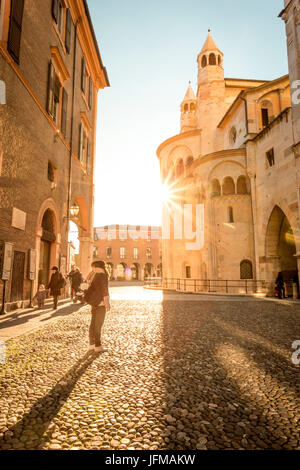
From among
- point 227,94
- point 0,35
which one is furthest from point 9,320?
point 227,94

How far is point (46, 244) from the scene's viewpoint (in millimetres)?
12852

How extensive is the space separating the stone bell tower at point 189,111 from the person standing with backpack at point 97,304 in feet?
133

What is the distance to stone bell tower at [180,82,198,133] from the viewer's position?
4209cm

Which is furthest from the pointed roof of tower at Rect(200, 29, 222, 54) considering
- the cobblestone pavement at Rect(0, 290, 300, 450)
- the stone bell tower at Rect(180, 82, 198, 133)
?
the cobblestone pavement at Rect(0, 290, 300, 450)

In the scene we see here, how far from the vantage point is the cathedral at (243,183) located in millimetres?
18641

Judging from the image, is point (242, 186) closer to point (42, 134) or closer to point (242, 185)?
point (242, 185)

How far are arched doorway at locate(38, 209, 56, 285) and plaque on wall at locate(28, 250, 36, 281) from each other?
1351mm

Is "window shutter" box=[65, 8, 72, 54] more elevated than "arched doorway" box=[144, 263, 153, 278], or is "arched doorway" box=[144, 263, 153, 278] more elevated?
"window shutter" box=[65, 8, 72, 54]

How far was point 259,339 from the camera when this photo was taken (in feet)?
19.3

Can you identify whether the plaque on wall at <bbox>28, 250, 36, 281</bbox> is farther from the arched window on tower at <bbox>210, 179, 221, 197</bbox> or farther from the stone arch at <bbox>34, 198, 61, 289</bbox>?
the arched window on tower at <bbox>210, 179, 221, 197</bbox>

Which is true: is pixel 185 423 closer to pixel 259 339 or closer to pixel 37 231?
pixel 259 339

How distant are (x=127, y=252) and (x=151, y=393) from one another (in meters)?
62.8

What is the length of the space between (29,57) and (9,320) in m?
9.34

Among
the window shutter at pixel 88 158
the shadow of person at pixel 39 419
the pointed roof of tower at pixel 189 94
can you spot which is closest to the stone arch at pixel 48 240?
the window shutter at pixel 88 158
